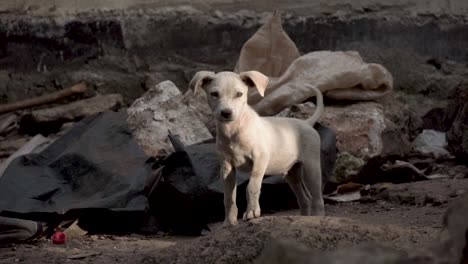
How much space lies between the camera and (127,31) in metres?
6.98

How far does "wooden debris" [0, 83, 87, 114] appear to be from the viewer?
22.0ft

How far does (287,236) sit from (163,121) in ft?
8.32

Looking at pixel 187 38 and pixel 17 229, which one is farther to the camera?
pixel 187 38

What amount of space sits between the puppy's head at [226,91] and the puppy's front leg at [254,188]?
0.24 m

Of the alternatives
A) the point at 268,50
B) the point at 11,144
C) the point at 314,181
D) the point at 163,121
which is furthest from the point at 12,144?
the point at 314,181

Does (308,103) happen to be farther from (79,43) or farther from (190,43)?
(79,43)

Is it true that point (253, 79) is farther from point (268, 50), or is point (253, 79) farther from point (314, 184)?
point (268, 50)

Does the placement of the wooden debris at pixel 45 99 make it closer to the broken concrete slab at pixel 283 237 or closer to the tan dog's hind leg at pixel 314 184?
→ the tan dog's hind leg at pixel 314 184

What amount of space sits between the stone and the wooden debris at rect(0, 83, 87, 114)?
990 mm

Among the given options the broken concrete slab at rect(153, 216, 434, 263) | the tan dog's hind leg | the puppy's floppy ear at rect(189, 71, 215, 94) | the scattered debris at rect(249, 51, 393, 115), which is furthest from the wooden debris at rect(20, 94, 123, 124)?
the broken concrete slab at rect(153, 216, 434, 263)

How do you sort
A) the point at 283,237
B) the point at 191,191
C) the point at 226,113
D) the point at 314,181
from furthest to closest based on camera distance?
the point at 191,191, the point at 314,181, the point at 226,113, the point at 283,237

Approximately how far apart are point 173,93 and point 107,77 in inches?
44.3

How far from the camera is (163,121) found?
5.73m

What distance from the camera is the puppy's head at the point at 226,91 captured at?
→ 12.4ft
